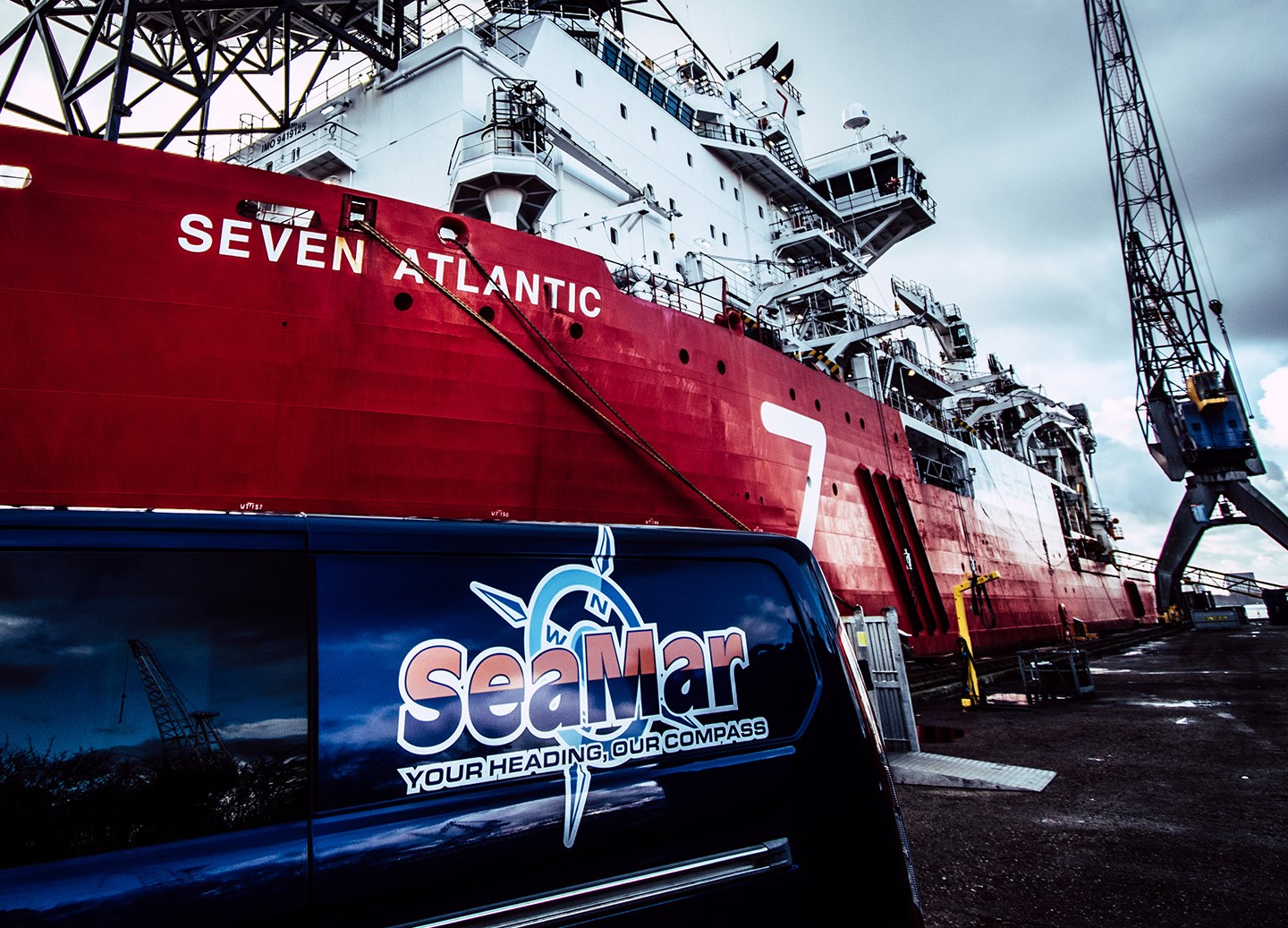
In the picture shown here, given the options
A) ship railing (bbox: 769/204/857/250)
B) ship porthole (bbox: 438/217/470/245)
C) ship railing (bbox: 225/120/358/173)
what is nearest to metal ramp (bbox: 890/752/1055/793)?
ship porthole (bbox: 438/217/470/245)

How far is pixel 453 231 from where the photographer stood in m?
6.95

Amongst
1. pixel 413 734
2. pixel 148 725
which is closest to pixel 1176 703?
pixel 413 734

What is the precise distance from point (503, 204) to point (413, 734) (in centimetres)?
953

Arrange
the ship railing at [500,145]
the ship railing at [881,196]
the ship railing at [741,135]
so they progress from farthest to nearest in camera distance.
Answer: the ship railing at [881,196]
the ship railing at [741,135]
the ship railing at [500,145]

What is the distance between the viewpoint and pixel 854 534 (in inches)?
480

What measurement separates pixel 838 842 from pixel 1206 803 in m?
4.41

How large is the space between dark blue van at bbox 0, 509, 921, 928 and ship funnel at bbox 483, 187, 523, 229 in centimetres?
886

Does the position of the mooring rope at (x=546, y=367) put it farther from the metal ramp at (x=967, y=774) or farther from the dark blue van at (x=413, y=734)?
the dark blue van at (x=413, y=734)

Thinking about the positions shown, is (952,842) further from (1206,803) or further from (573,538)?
(573,538)

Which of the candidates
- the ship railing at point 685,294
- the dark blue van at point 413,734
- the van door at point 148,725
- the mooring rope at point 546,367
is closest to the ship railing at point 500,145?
the ship railing at point 685,294

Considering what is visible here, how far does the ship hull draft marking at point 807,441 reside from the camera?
10.2 meters

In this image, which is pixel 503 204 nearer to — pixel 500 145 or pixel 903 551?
pixel 500 145

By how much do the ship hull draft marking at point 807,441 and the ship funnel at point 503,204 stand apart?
4.47 metres

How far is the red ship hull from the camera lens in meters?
5.34
